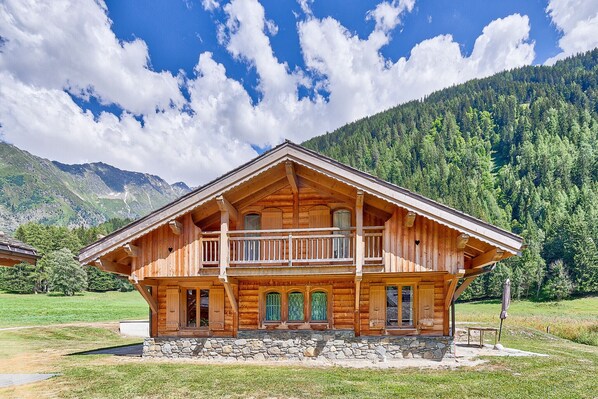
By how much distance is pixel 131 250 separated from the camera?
49.1 ft

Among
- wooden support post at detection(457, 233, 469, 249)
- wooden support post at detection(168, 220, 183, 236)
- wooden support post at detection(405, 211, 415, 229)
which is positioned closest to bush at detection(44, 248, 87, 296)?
wooden support post at detection(168, 220, 183, 236)

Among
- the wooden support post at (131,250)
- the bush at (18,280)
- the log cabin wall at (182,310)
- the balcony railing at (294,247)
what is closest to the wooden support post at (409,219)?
the balcony railing at (294,247)

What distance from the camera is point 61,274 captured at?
73.4 meters

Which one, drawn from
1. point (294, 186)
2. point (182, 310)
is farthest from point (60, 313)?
point (294, 186)

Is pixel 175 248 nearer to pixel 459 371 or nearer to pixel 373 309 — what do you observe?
pixel 373 309

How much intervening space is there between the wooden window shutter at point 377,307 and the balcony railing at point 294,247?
1570 mm

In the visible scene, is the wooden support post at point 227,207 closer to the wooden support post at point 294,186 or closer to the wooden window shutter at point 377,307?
the wooden support post at point 294,186

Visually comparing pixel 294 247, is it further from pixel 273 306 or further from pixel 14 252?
pixel 14 252

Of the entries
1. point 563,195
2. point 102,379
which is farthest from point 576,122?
point 102,379

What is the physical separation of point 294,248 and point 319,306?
2.49 meters

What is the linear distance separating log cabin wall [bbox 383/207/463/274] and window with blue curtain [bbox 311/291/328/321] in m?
3.09

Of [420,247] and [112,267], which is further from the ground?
[420,247]

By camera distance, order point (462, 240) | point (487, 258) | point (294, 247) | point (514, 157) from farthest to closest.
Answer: point (514, 157), point (294, 247), point (487, 258), point (462, 240)

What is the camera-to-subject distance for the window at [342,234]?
15.0 m
